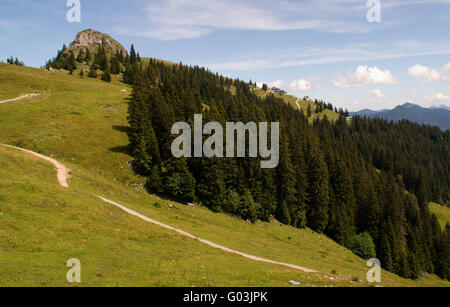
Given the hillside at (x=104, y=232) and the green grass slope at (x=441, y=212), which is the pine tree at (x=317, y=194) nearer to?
the hillside at (x=104, y=232)

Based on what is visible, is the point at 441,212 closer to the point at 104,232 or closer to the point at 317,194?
the point at 317,194

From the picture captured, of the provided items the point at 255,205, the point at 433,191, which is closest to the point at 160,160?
the point at 255,205

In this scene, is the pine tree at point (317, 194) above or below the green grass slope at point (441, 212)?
above

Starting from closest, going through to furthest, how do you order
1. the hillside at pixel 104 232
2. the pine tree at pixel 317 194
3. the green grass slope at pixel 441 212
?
1. the hillside at pixel 104 232
2. the pine tree at pixel 317 194
3. the green grass slope at pixel 441 212

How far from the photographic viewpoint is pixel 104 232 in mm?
24922

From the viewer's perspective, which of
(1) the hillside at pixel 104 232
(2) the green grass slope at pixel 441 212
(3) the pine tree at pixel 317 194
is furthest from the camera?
(2) the green grass slope at pixel 441 212

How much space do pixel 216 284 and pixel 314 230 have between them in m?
60.1

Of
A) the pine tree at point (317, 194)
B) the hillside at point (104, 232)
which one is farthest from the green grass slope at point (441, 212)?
the hillside at point (104, 232)

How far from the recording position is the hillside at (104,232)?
17594 mm

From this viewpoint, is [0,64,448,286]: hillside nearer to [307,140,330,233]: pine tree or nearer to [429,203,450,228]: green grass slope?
[307,140,330,233]: pine tree

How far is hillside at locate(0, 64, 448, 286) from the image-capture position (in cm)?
1759

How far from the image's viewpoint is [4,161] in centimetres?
3722

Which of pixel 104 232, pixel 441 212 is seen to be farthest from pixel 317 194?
pixel 441 212

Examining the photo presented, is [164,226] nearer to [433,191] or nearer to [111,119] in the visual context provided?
[111,119]
